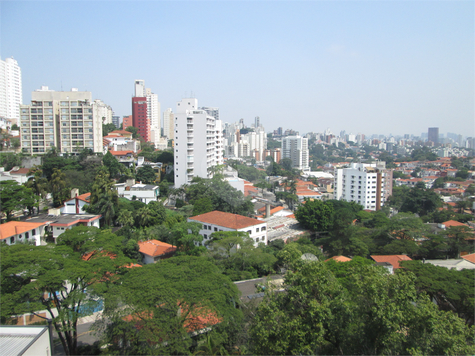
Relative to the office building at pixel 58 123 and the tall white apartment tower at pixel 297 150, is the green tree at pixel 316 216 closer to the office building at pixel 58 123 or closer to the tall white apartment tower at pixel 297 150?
the office building at pixel 58 123

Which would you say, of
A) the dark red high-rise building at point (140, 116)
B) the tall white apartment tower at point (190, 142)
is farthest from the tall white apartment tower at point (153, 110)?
the tall white apartment tower at point (190, 142)

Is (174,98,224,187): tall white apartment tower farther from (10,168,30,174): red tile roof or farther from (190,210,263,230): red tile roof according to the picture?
(10,168,30,174): red tile roof

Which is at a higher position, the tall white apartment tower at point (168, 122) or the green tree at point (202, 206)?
the tall white apartment tower at point (168, 122)

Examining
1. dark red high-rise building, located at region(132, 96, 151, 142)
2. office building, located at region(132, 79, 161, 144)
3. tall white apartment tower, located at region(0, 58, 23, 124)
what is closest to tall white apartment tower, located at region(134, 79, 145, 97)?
office building, located at region(132, 79, 161, 144)

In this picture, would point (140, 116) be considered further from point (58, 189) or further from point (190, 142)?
point (58, 189)

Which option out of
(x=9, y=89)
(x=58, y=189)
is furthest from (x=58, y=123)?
(x=9, y=89)

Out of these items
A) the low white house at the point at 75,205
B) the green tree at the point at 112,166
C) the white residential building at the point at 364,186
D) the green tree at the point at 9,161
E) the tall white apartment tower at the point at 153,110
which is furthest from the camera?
the tall white apartment tower at the point at 153,110
